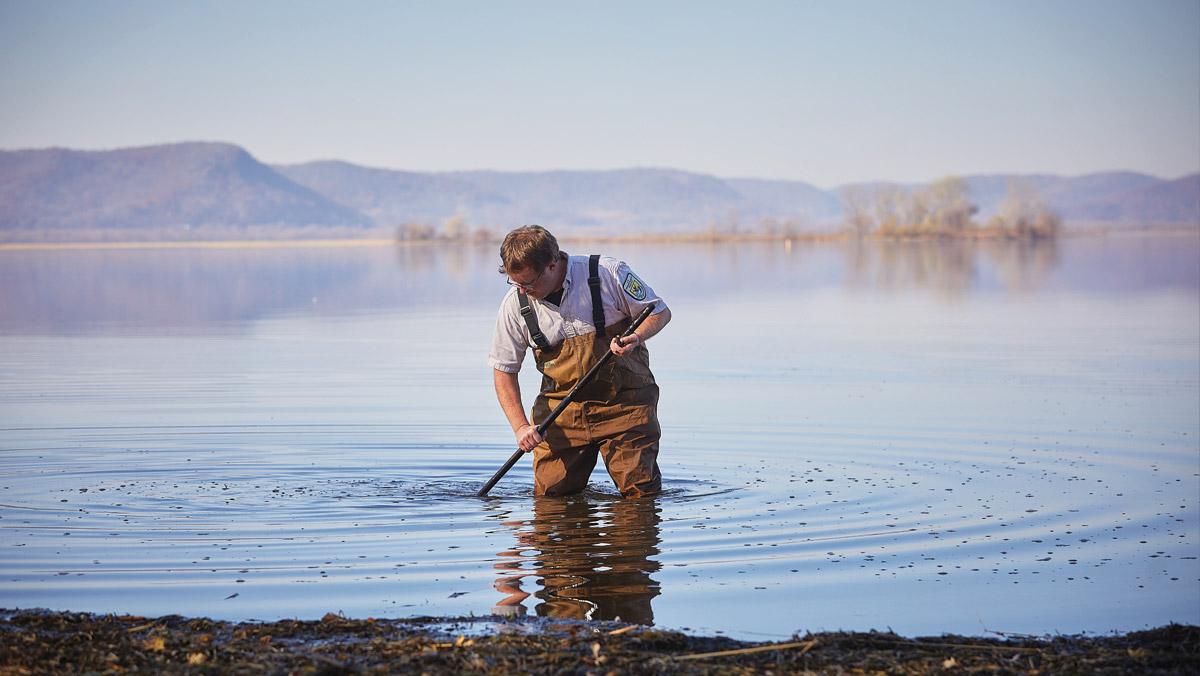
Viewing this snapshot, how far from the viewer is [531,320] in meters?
7.83

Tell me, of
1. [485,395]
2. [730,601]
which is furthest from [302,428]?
[730,601]

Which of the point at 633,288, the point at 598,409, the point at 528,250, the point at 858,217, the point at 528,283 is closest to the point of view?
the point at 528,250

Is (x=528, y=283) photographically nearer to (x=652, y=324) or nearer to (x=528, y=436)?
(x=652, y=324)

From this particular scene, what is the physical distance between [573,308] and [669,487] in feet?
6.43

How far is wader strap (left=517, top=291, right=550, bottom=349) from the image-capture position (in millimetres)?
7785

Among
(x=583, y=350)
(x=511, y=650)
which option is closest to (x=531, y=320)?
(x=583, y=350)

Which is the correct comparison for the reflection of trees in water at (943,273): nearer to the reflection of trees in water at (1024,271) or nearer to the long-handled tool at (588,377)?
the reflection of trees in water at (1024,271)

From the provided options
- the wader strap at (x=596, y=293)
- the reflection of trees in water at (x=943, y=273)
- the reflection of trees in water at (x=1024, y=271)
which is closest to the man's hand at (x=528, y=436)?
the wader strap at (x=596, y=293)

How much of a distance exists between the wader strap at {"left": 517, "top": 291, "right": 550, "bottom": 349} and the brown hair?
1.32ft

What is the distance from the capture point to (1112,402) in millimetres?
13164

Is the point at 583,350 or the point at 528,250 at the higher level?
the point at 528,250

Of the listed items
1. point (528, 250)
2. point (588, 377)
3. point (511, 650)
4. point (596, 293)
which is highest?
point (528, 250)

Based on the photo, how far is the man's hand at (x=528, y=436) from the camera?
7.80 metres

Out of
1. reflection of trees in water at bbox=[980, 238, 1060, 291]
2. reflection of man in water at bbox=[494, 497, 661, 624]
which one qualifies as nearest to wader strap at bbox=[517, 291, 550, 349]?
reflection of man in water at bbox=[494, 497, 661, 624]
